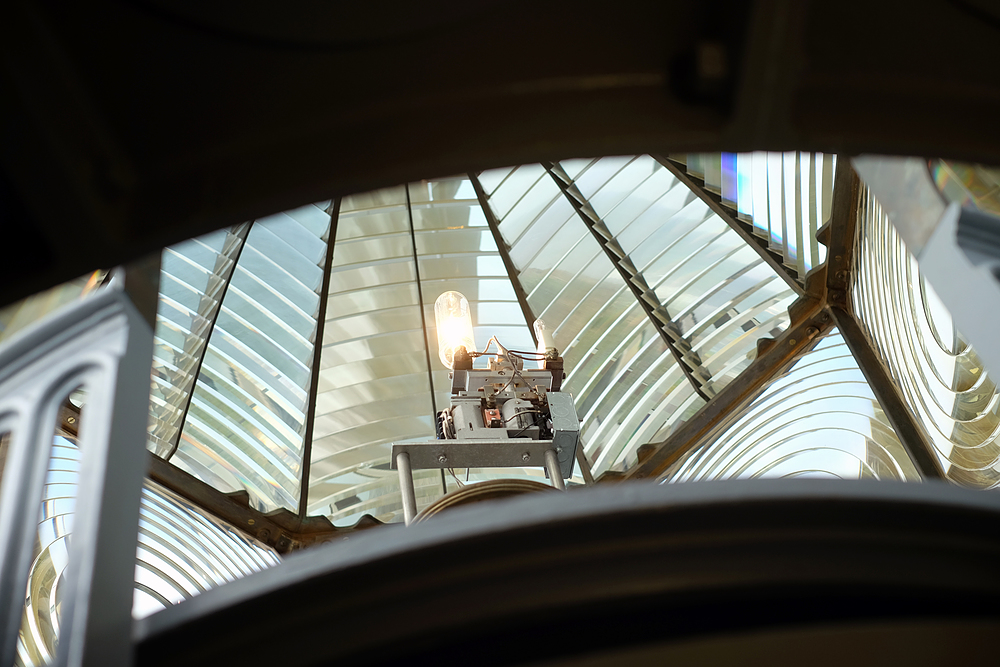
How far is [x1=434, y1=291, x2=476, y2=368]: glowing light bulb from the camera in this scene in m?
4.68

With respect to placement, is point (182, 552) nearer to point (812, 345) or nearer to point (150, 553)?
point (150, 553)

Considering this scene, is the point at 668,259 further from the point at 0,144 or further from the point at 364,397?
the point at 0,144

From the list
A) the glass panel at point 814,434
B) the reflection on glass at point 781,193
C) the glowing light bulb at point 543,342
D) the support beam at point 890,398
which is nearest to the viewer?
the support beam at point 890,398

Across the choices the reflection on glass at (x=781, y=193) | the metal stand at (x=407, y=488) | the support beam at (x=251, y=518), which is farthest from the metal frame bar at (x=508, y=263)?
the metal stand at (x=407, y=488)

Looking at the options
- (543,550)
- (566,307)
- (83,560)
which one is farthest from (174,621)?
(566,307)

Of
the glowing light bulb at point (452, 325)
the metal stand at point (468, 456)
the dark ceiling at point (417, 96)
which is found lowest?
the dark ceiling at point (417, 96)

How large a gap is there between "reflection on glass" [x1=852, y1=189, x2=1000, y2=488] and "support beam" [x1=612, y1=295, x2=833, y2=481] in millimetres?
568

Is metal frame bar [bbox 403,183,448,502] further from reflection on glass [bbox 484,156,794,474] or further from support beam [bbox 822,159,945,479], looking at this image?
support beam [bbox 822,159,945,479]

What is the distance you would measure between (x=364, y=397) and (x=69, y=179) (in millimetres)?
5906

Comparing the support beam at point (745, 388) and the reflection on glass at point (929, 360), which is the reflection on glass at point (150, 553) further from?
the reflection on glass at point (929, 360)

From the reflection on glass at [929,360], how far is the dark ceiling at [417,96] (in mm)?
2583

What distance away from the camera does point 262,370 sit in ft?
22.1

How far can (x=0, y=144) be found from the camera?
121 cm

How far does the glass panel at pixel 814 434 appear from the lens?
4879 mm
